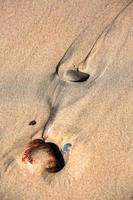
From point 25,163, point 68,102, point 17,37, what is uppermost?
point 17,37

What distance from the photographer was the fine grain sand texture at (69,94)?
2117mm

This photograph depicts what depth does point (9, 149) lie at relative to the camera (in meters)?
2.24

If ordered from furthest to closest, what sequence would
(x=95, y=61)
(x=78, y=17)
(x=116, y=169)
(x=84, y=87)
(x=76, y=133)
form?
(x=78, y=17) < (x=95, y=61) < (x=84, y=87) < (x=76, y=133) < (x=116, y=169)

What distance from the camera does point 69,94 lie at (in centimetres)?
245

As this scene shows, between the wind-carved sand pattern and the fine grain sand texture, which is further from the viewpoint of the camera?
the wind-carved sand pattern

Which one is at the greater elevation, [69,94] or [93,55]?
[93,55]

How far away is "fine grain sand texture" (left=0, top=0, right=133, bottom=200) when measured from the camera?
83.4 inches

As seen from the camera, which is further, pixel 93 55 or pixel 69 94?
pixel 93 55

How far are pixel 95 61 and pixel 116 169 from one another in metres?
0.77

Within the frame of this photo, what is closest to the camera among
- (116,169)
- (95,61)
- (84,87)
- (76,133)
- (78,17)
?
(116,169)

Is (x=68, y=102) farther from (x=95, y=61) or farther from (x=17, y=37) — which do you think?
(x=17, y=37)

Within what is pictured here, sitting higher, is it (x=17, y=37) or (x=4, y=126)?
(x=17, y=37)

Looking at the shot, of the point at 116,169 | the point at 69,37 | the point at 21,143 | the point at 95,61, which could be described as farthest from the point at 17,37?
the point at 116,169

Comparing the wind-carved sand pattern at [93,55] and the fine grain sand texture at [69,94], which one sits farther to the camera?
the wind-carved sand pattern at [93,55]
